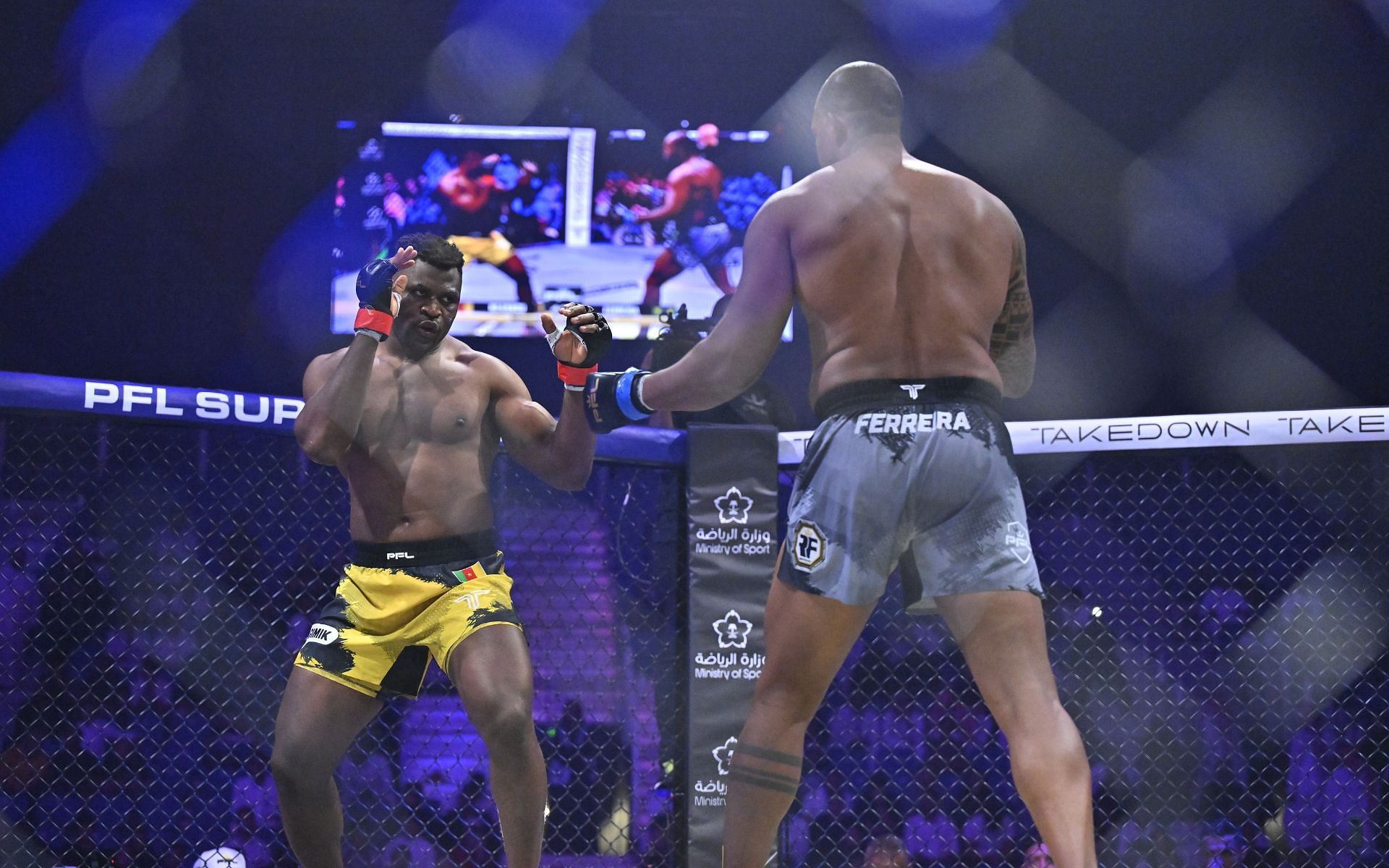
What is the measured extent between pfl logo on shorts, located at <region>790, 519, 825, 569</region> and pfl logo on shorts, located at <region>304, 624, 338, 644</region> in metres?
1.12

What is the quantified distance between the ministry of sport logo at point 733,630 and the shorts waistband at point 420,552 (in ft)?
2.18

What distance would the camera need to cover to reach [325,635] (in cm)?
245

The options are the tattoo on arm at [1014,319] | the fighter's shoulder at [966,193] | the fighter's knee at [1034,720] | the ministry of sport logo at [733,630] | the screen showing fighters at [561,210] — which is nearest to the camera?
the fighter's knee at [1034,720]

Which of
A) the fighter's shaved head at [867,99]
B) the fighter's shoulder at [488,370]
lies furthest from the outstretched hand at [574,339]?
the fighter's shaved head at [867,99]

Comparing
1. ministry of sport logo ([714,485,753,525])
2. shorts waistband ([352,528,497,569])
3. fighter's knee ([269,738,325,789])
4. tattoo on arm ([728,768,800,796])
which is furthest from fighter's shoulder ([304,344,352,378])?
tattoo on arm ([728,768,800,796])

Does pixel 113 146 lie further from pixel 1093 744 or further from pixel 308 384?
pixel 1093 744

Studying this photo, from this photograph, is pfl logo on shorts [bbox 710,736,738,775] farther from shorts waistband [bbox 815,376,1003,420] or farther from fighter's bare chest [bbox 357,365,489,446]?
shorts waistband [bbox 815,376,1003,420]

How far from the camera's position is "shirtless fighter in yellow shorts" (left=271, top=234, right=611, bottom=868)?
7.70ft

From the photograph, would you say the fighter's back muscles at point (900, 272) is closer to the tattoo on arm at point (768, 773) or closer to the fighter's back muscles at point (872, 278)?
the fighter's back muscles at point (872, 278)

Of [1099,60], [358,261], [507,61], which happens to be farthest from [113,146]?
[1099,60]

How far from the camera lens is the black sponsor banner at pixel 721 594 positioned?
9.27ft

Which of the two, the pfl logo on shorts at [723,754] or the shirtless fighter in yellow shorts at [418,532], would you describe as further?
the pfl logo on shorts at [723,754]

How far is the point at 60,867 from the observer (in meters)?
3.13

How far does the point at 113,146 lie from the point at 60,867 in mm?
4802
